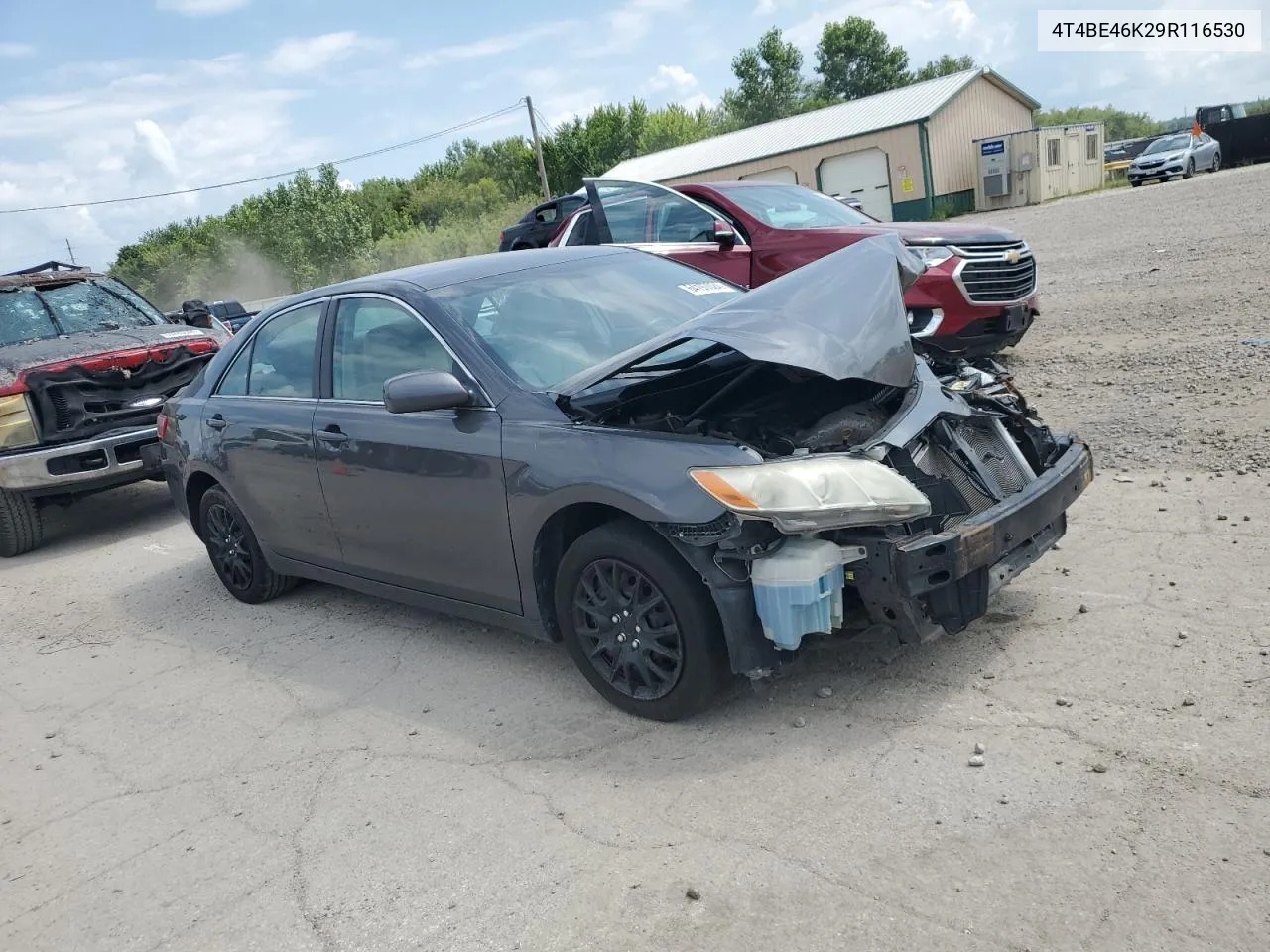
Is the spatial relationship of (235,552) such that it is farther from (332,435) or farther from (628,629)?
(628,629)

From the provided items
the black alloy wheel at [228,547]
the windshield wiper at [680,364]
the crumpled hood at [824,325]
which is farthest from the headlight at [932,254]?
→ the black alloy wheel at [228,547]

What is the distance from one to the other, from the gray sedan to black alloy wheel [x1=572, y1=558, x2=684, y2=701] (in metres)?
32.5

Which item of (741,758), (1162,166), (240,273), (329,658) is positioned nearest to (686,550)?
(741,758)

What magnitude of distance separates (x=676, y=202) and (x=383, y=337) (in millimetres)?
4953

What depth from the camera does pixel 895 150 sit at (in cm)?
3538

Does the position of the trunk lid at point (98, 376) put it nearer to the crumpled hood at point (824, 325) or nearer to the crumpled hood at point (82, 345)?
the crumpled hood at point (82, 345)

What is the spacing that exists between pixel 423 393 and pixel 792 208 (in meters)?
6.05

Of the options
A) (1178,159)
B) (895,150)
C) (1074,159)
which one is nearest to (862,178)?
(895,150)

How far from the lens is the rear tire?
8.18 meters

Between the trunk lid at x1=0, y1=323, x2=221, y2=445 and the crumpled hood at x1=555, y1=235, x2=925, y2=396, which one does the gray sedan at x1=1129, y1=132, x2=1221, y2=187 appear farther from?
the crumpled hood at x1=555, y1=235, x2=925, y2=396

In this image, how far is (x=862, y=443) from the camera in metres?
3.78

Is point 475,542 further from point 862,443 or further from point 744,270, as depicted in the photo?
point 744,270

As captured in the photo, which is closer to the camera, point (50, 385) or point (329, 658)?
→ point (329, 658)

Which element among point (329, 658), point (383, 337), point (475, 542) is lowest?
point (329, 658)
